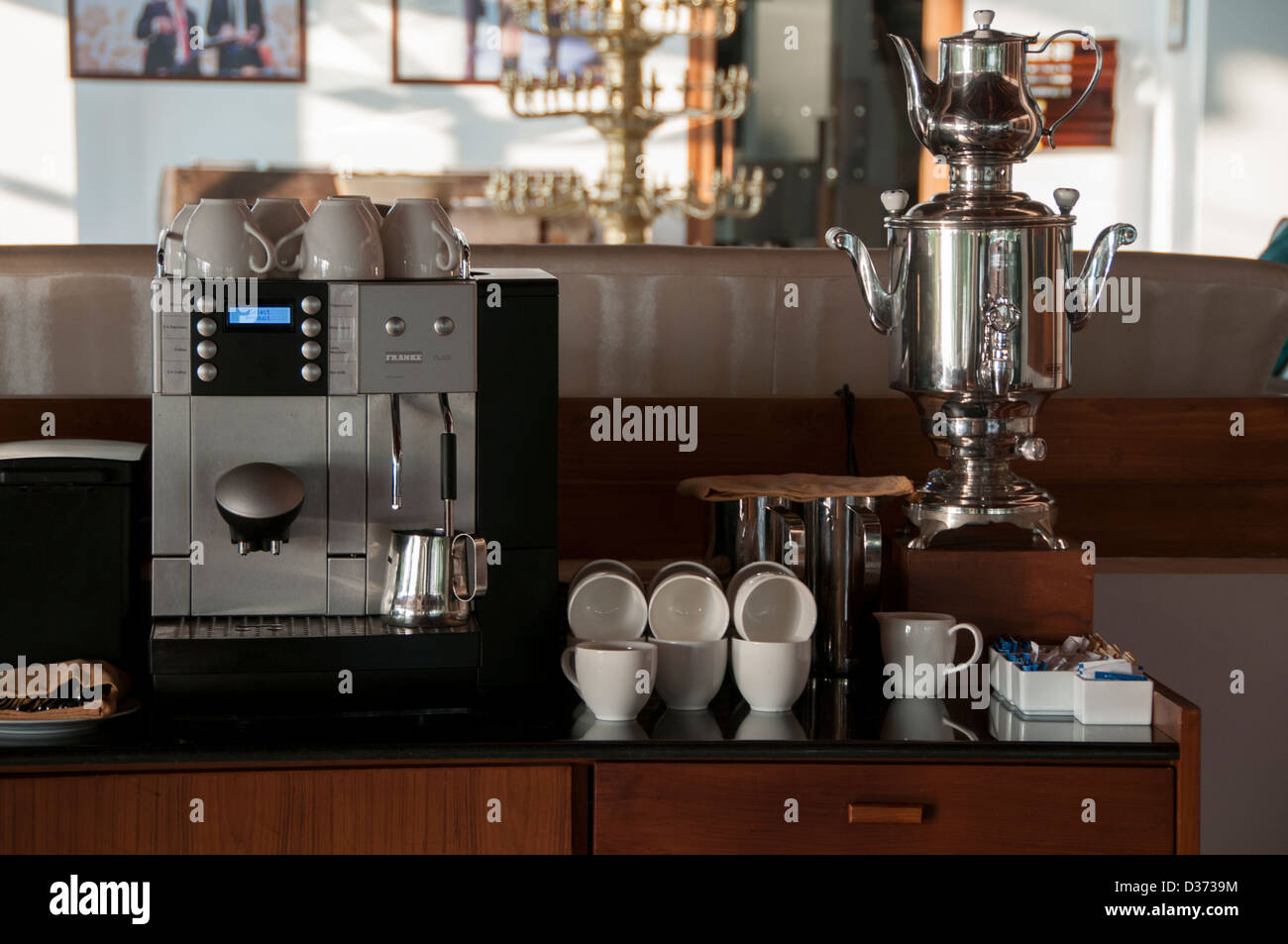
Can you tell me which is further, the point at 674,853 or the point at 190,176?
the point at 190,176

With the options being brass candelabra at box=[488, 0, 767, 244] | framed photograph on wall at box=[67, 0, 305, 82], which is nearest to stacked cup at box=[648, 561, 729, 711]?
brass candelabra at box=[488, 0, 767, 244]

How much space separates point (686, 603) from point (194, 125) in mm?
5276

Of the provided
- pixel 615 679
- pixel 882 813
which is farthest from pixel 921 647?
pixel 615 679

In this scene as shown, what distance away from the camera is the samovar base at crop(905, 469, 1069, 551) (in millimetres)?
1555

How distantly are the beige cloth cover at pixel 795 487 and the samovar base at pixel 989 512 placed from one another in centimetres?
4

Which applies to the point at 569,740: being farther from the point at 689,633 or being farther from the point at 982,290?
the point at 982,290

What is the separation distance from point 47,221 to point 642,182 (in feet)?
Answer: 9.42

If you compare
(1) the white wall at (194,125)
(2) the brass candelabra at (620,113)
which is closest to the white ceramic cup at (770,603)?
(2) the brass candelabra at (620,113)

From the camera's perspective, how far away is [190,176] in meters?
5.57

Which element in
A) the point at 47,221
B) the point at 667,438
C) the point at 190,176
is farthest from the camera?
the point at 47,221

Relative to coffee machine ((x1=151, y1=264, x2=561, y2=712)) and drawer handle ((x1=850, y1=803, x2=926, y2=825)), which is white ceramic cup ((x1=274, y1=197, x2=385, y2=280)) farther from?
drawer handle ((x1=850, y1=803, x2=926, y2=825))

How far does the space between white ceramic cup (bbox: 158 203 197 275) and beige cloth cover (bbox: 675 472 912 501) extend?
1.87ft
